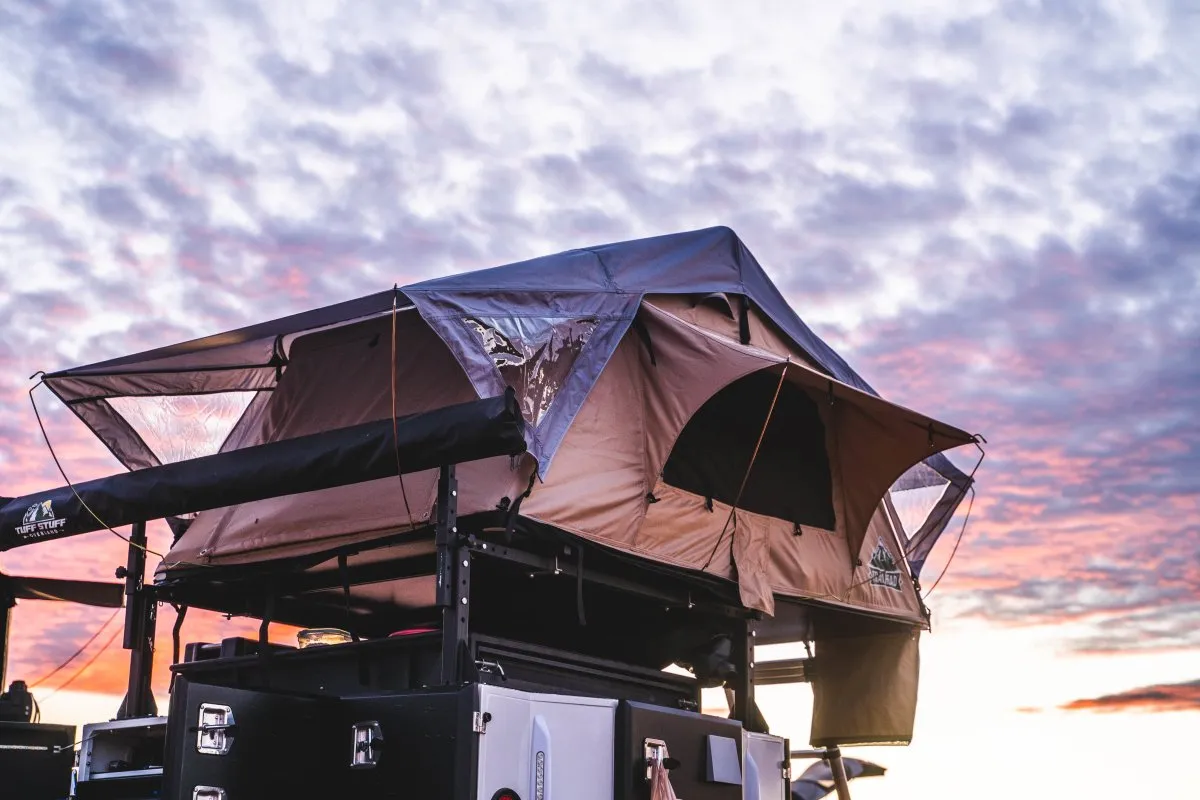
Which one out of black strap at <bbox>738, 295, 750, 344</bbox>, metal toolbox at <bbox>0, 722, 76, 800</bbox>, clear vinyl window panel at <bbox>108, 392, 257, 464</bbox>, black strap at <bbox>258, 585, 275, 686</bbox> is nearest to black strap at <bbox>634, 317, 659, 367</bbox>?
black strap at <bbox>738, 295, 750, 344</bbox>

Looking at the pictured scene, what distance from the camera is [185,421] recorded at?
854cm

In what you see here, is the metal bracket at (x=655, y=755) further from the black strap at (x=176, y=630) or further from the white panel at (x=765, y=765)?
the black strap at (x=176, y=630)

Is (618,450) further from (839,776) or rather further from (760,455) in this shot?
(839,776)

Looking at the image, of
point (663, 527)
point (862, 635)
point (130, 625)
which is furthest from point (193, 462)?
point (862, 635)

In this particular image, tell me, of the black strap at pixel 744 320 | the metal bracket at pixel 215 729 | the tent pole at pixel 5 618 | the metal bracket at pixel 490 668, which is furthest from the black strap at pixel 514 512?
the tent pole at pixel 5 618

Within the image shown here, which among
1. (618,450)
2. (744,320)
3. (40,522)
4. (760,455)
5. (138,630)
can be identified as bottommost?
(138,630)

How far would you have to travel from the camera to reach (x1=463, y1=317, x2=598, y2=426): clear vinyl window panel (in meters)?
6.37

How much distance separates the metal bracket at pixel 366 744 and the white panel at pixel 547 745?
53cm

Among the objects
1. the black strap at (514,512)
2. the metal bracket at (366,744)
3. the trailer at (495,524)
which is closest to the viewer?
the metal bracket at (366,744)

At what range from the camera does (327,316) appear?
21.4ft

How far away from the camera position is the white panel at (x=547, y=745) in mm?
5391

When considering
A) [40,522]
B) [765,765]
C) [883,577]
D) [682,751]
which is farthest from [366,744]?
[883,577]

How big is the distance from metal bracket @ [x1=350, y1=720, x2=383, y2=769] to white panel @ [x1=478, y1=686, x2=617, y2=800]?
0.53 metres

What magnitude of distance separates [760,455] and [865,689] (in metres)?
2.74
